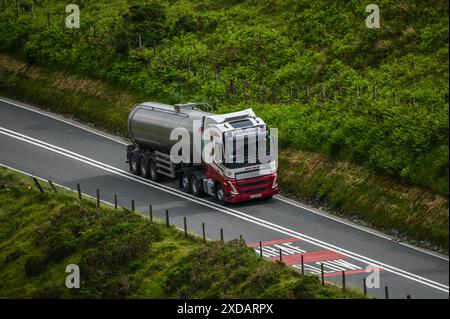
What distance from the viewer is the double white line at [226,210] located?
1756 inches

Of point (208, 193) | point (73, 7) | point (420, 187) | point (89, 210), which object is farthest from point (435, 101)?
point (73, 7)

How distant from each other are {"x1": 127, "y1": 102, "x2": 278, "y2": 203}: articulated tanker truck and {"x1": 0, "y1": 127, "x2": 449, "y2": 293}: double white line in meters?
0.55

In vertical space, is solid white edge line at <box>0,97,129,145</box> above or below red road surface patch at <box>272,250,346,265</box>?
above

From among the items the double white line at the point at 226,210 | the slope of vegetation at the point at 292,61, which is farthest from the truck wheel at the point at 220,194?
the slope of vegetation at the point at 292,61

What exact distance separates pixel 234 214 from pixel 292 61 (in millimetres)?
15936

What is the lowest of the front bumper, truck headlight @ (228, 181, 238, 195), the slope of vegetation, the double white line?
the double white line

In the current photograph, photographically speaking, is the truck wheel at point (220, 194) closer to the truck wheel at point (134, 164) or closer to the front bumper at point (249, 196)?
the front bumper at point (249, 196)

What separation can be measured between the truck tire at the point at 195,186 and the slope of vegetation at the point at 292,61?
5107 mm

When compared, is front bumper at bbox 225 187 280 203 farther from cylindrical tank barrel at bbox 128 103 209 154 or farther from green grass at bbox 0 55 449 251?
cylindrical tank barrel at bbox 128 103 209 154

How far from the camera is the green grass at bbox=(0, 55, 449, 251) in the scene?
48438mm

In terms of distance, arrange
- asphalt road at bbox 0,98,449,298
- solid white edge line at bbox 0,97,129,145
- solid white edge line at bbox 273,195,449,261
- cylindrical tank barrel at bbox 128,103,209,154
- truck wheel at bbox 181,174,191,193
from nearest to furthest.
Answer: asphalt road at bbox 0,98,449,298 < solid white edge line at bbox 273,195,449,261 < cylindrical tank barrel at bbox 128,103,209,154 < truck wheel at bbox 181,174,191,193 < solid white edge line at bbox 0,97,129,145

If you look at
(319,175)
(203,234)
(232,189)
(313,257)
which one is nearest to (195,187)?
(232,189)

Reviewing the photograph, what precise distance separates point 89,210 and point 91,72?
21.2 m

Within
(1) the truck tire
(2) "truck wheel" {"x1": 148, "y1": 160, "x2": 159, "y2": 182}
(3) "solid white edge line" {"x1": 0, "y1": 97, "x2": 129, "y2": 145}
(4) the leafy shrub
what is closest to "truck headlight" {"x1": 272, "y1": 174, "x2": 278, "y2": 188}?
(1) the truck tire
